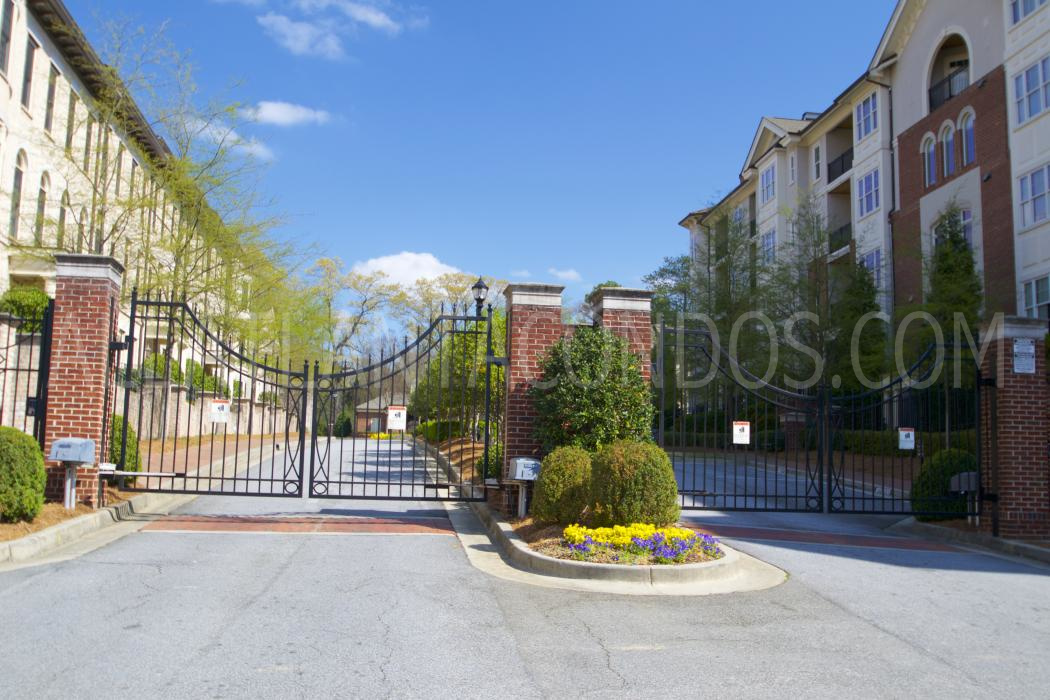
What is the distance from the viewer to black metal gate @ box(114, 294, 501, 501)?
38.5 feet

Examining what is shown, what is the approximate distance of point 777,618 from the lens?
278 inches

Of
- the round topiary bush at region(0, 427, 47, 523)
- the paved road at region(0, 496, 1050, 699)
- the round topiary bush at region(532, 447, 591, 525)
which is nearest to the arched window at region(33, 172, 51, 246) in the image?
the round topiary bush at region(0, 427, 47, 523)

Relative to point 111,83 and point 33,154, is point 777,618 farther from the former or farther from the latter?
point 33,154

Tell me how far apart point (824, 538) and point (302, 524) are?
7511 millimetres

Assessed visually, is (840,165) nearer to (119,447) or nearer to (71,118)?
(71,118)

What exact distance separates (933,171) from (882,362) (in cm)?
776

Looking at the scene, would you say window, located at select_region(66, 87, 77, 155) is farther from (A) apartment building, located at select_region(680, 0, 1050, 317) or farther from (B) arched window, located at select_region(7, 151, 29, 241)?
(A) apartment building, located at select_region(680, 0, 1050, 317)

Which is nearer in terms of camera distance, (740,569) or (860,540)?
(740,569)

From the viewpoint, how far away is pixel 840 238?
121 feet

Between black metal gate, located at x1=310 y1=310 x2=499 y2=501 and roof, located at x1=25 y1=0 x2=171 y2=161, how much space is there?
919 cm

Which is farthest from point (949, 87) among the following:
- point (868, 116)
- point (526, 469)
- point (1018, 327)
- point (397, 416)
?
point (397, 416)

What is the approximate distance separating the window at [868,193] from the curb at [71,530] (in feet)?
97.3

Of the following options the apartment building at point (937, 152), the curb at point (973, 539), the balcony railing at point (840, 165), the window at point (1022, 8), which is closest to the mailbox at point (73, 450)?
the curb at point (973, 539)

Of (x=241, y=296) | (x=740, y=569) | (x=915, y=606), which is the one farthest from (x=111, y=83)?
(x=915, y=606)
